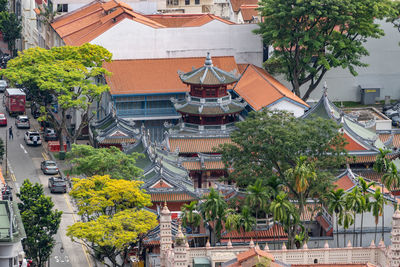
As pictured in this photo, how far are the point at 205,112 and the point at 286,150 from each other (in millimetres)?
31615

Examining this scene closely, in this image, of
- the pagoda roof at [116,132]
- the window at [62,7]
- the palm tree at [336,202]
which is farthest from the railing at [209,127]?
the window at [62,7]

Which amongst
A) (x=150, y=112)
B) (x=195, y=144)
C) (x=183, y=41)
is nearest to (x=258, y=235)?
(x=195, y=144)

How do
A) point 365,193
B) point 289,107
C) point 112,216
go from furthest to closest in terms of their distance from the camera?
point 289,107
point 365,193
point 112,216

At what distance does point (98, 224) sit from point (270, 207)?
1615 centimetres

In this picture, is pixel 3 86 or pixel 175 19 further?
pixel 3 86

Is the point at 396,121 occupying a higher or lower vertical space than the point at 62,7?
lower

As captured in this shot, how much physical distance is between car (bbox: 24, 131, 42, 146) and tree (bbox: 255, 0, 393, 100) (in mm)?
34000

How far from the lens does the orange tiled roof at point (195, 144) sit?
148 metres

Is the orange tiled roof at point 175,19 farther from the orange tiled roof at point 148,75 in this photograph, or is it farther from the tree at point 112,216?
the tree at point 112,216

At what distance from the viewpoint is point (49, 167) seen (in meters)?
152

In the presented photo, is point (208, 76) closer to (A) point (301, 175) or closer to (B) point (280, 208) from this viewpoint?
(A) point (301, 175)

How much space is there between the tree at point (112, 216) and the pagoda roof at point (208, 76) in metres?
31.5

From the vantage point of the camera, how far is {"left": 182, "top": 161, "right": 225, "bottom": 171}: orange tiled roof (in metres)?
143

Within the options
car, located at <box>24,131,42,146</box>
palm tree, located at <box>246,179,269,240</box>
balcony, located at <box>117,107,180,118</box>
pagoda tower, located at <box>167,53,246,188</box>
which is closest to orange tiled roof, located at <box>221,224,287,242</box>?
palm tree, located at <box>246,179,269,240</box>
